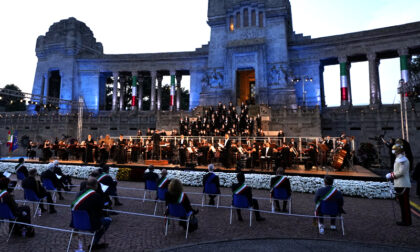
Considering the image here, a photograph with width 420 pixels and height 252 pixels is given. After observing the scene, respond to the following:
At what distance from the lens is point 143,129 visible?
34.1 meters

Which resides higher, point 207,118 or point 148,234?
point 207,118

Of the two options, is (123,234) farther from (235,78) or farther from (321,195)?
(235,78)

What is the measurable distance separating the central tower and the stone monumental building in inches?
5.2

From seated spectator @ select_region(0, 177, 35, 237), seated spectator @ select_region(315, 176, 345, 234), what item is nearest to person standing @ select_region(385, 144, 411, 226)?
seated spectator @ select_region(315, 176, 345, 234)

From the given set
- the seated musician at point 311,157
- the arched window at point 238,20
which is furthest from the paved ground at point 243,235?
the arched window at point 238,20

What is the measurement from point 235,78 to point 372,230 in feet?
101

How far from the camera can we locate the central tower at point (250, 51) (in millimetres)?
34469

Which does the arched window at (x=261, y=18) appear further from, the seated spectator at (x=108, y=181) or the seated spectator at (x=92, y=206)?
the seated spectator at (x=92, y=206)

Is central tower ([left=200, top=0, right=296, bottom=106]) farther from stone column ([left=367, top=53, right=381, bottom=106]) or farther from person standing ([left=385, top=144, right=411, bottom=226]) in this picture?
person standing ([left=385, top=144, right=411, bottom=226])

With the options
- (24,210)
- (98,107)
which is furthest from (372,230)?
(98,107)

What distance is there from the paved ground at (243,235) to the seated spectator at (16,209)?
0.80ft

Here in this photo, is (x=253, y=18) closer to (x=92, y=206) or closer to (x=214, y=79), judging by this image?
(x=214, y=79)

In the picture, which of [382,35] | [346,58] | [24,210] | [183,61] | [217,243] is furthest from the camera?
[183,61]

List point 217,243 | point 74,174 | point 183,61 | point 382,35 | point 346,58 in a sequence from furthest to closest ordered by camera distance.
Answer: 1. point 183,61
2. point 346,58
3. point 382,35
4. point 74,174
5. point 217,243
